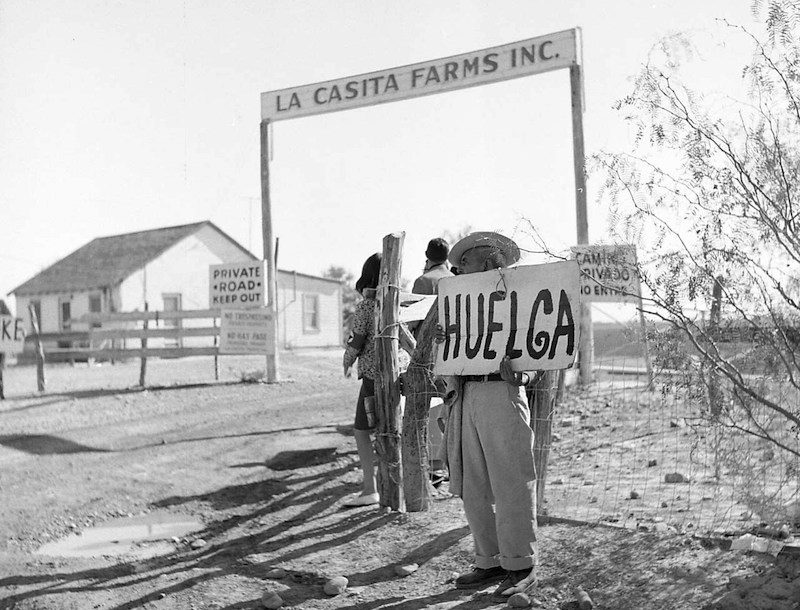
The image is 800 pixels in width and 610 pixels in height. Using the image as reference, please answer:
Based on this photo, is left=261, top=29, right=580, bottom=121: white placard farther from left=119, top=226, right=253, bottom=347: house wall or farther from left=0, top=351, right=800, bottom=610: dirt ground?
left=119, top=226, right=253, bottom=347: house wall

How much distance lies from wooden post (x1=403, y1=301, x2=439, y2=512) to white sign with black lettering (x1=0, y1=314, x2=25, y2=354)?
378 inches

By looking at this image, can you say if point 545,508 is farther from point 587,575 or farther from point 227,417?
point 227,417

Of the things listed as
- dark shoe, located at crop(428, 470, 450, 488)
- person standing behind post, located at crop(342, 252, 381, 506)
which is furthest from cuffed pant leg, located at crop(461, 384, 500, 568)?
dark shoe, located at crop(428, 470, 450, 488)

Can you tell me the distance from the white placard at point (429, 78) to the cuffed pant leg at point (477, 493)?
9084mm

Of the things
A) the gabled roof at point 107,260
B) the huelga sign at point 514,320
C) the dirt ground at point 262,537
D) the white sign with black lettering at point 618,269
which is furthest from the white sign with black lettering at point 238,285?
the gabled roof at point 107,260

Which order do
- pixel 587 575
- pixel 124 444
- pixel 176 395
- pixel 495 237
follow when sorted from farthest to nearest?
pixel 176 395 → pixel 124 444 → pixel 495 237 → pixel 587 575

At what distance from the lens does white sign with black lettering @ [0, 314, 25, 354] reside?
13555 millimetres

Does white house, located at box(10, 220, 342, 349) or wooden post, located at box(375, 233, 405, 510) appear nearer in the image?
wooden post, located at box(375, 233, 405, 510)

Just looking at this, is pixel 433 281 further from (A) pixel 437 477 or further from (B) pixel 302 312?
(B) pixel 302 312

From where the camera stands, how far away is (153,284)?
2900 cm

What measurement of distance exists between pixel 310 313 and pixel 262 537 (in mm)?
27540

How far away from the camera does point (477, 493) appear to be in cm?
461

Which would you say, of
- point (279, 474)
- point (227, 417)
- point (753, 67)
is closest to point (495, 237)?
point (753, 67)

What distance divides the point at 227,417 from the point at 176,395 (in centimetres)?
254
